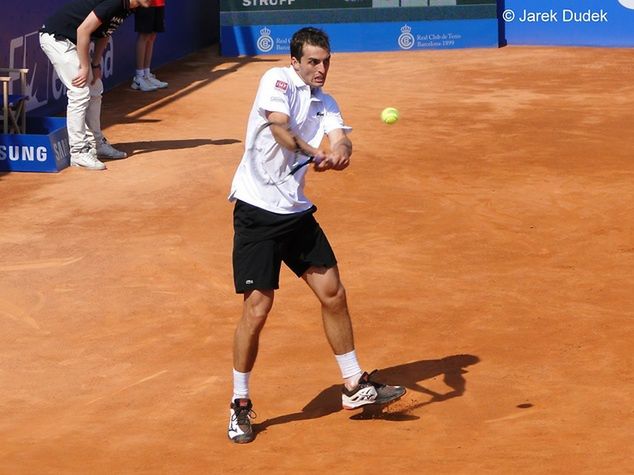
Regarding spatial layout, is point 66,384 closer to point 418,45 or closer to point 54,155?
point 54,155

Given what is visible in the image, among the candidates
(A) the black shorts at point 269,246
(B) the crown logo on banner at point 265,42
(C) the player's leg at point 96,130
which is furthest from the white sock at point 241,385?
(B) the crown logo on banner at point 265,42

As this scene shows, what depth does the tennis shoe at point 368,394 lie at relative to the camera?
708cm

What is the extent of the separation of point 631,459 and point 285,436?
1.92m

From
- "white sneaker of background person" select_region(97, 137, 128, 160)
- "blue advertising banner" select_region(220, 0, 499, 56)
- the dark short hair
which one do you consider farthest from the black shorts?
"blue advertising banner" select_region(220, 0, 499, 56)

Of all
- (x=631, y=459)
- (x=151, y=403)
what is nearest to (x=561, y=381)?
(x=631, y=459)

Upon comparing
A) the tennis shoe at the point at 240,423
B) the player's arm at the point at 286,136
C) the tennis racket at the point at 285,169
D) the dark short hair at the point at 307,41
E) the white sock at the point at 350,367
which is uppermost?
the dark short hair at the point at 307,41

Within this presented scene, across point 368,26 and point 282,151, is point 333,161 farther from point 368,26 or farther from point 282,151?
point 368,26

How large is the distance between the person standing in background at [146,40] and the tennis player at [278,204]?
12.1 m

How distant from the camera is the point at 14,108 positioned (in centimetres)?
1440

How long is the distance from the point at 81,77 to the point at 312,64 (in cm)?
692

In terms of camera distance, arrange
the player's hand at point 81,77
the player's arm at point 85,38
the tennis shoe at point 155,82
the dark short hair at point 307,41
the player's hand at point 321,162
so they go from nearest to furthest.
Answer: the player's hand at point 321,162, the dark short hair at point 307,41, the player's arm at point 85,38, the player's hand at point 81,77, the tennis shoe at point 155,82

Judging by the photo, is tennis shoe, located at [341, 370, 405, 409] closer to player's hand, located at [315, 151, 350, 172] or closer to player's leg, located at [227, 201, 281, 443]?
player's leg, located at [227, 201, 281, 443]

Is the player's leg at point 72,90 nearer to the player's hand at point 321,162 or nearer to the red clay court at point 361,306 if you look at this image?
the red clay court at point 361,306

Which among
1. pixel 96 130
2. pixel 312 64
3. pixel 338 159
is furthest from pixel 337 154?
pixel 96 130
